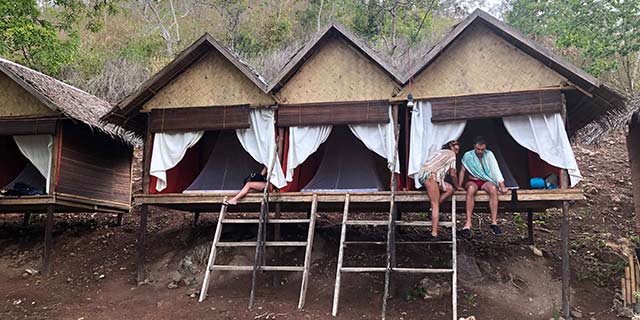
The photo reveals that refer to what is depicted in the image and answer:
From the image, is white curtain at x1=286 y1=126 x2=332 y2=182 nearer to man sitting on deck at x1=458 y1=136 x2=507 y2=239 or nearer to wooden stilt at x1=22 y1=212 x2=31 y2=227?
man sitting on deck at x1=458 y1=136 x2=507 y2=239

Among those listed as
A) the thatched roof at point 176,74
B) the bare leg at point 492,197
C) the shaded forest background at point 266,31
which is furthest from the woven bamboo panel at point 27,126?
the bare leg at point 492,197

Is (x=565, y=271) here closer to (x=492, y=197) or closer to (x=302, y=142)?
(x=492, y=197)

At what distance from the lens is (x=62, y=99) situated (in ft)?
32.1

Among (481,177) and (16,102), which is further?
(16,102)

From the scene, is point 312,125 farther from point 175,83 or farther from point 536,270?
point 536,270

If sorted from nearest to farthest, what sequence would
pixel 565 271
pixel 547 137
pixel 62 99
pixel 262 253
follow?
1. pixel 565 271
2. pixel 547 137
3. pixel 262 253
4. pixel 62 99

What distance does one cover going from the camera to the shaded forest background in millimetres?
12609

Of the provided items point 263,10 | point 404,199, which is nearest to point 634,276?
point 404,199

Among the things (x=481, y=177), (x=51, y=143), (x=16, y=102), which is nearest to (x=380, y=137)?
(x=481, y=177)

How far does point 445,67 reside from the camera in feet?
26.3

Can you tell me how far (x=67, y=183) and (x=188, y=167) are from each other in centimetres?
219

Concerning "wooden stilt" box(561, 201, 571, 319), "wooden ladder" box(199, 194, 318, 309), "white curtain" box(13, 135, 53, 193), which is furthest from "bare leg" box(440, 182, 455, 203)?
"white curtain" box(13, 135, 53, 193)

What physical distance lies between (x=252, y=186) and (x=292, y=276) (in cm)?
156

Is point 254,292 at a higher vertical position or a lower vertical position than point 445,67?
lower
